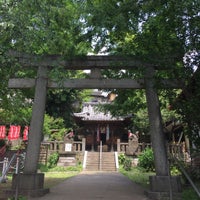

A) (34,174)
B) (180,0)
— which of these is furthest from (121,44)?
(34,174)

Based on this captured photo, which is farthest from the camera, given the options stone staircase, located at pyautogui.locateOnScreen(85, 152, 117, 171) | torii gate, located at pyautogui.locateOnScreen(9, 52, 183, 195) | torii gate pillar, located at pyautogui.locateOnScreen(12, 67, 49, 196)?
stone staircase, located at pyautogui.locateOnScreen(85, 152, 117, 171)

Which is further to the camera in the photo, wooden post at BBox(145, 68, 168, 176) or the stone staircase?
the stone staircase

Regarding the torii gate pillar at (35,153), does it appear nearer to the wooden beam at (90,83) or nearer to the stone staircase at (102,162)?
Result: the wooden beam at (90,83)

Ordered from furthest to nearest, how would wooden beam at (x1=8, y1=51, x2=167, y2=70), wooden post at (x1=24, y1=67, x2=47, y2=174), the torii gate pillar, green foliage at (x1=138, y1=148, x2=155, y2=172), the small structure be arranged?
the small structure
green foliage at (x1=138, y1=148, x2=155, y2=172)
wooden beam at (x1=8, y1=51, x2=167, y2=70)
wooden post at (x1=24, y1=67, x2=47, y2=174)
the torii gate pillar

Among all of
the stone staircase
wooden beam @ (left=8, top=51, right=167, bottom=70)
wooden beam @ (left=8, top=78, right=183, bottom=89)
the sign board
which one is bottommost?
the stone staircase

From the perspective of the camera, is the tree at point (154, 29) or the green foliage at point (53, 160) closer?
the tree at point (154, 29)

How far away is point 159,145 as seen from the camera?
30.6 feet

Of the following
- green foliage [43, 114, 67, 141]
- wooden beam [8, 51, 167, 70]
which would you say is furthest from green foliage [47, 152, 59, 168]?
wooden beam [8, 51, 167, 70]

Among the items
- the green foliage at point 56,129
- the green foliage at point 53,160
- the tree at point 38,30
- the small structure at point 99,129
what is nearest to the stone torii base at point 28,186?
the tree at point 38,30

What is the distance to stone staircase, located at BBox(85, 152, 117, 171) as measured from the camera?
919 inches

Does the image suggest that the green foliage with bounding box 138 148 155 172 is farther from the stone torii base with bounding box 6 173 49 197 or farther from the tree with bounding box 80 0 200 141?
the stone torii base with bounding box 6 173 49 197

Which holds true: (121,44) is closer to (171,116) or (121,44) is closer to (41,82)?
(41,82)

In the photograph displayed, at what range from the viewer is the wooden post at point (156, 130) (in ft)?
29.9

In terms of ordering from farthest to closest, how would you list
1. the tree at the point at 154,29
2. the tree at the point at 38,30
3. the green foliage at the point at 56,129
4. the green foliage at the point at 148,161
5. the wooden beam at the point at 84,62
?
1. the green foliage at the point at 56,129
2. the green foliage at the point at 148,161
3. the wooden beam at the point at 84,62
4. the tree at the point at 154,29
5. the tree at the point at 38,30
